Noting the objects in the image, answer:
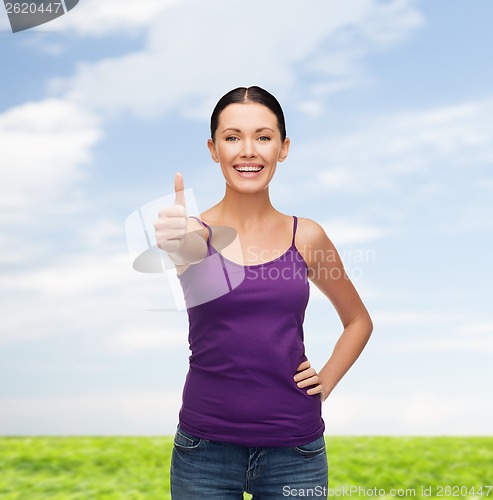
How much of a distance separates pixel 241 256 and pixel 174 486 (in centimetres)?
90

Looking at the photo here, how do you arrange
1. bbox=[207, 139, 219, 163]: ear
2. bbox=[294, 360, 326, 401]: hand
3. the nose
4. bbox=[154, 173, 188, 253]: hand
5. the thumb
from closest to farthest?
1. bbox=[154, 173, 188, 253]: hand
2. the thumb
3. bbox=[294, 360, 326, 401]: hand
4. the nose
5. bbox=[207, 139, 219, 163]: ear

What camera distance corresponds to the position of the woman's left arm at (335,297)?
295cm

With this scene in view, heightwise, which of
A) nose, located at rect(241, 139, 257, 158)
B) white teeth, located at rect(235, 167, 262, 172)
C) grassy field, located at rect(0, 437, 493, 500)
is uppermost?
nose, located at rect(241, 139, 257, 158)

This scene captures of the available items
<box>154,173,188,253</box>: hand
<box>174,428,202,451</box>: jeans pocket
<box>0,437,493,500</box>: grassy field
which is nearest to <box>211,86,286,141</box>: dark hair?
<box>154,173,188,253</box>: hand

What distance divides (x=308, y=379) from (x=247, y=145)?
918 millimetres

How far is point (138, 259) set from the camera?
2.75 metres

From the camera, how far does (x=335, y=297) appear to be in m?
3.13

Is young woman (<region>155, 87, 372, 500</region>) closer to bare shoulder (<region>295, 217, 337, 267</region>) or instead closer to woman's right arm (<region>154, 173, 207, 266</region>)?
woman's right arm (<region>154, 173, 207, 266</region>)

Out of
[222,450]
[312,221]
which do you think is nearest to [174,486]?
[222,450]

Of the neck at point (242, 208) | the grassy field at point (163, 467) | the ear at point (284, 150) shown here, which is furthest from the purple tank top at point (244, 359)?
the grassy field at point (163, 467)

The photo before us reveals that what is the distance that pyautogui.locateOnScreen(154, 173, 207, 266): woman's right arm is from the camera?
94.8 inches

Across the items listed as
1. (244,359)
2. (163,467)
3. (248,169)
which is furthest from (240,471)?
(163,467)

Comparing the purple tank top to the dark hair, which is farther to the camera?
the dark hair

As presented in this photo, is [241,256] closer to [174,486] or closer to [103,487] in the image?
[174,486]
